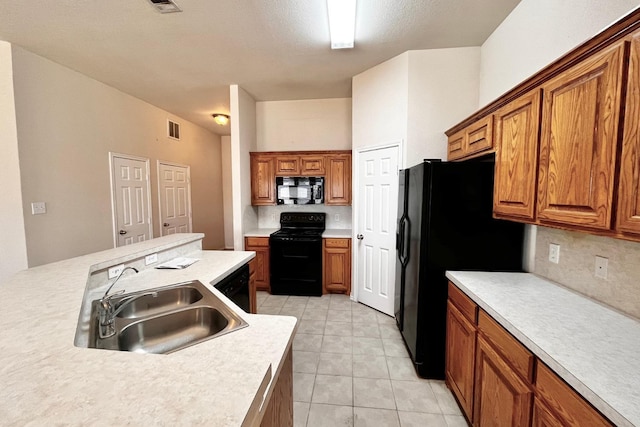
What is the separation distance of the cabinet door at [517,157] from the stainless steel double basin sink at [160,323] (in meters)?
1.65

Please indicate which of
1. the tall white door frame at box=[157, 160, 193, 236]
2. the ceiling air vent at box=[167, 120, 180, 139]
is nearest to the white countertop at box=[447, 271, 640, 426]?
the tall white door frame at box=[157, 160, 193, 236]

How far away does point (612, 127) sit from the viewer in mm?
1015

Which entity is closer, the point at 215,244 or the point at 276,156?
the point at 276,156

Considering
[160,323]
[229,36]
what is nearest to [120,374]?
[160,323]

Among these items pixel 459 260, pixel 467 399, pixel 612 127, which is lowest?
pixel 467 399

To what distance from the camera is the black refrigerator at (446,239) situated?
75.8 inches

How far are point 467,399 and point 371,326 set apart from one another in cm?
134

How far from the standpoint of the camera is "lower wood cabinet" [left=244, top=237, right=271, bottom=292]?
3.87m

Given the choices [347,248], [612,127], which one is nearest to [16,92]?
[347,248]

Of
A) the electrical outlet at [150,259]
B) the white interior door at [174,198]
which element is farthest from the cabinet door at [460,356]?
the white interior door at [174,198]

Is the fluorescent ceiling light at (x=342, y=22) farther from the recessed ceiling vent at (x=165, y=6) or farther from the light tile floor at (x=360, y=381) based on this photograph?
the light tile floor at (x=360, y=381)

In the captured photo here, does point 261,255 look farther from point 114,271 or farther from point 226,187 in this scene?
point 226,187

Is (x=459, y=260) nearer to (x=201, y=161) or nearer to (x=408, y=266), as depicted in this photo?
(x=408, y=266)

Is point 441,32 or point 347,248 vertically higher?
point 441,32
